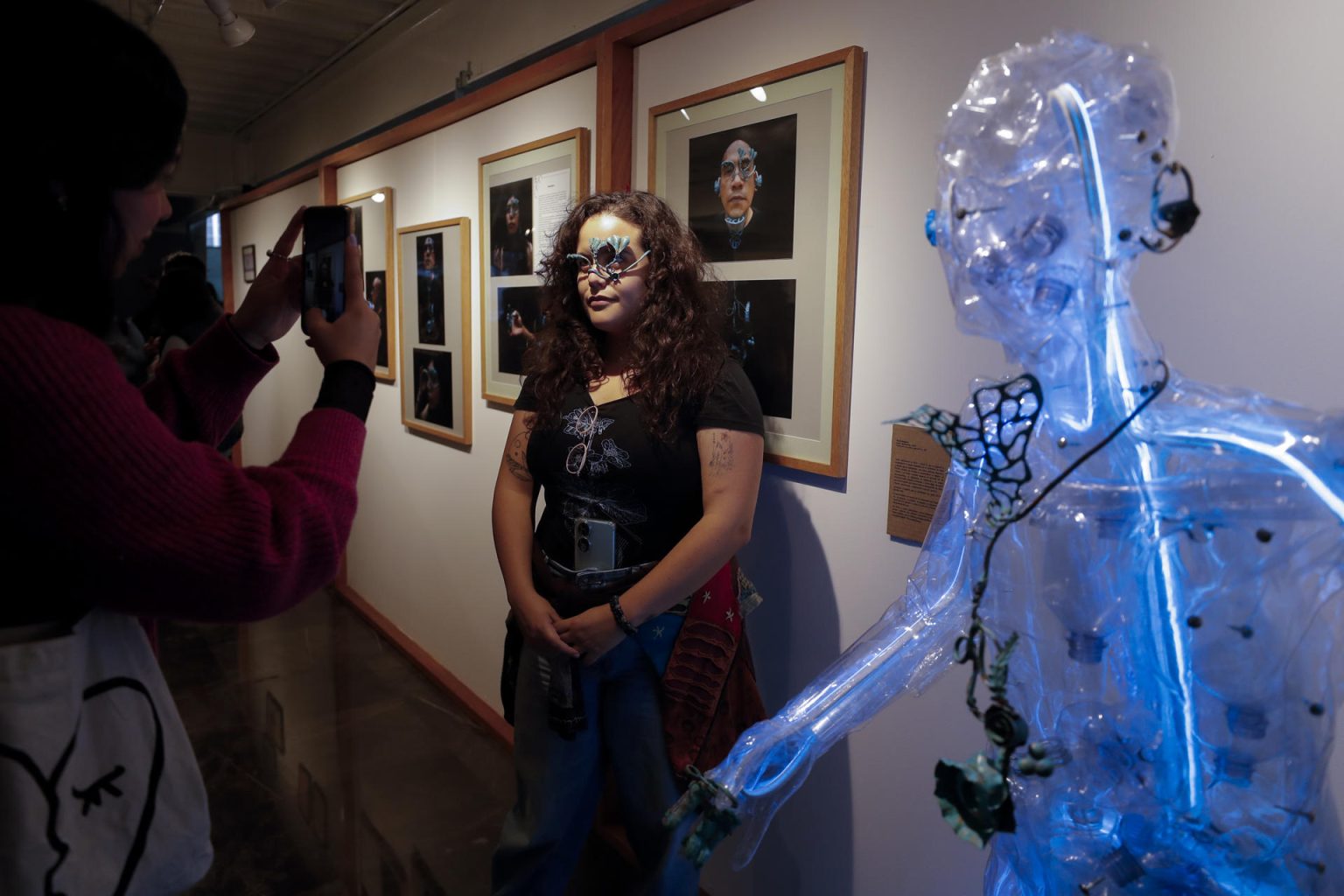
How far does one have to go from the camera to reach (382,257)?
390 centimetres

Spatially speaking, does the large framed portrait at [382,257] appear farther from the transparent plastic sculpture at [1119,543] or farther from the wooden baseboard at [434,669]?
the transparent plastic sculpture at [1119,543]

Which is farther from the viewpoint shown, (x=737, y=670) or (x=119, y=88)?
(x=737, y=670)

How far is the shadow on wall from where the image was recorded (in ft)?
6.14

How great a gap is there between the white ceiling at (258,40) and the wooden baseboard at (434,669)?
2.50m

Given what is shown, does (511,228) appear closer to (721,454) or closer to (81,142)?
(721,454)

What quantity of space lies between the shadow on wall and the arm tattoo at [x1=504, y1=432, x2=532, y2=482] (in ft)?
1.73

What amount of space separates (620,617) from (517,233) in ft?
5.29

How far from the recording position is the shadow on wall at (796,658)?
1.87 meters

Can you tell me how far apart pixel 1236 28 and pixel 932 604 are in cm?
89

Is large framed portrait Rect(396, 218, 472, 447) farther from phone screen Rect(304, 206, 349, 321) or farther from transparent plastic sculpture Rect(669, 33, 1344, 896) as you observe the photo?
transparent plastic sculpture Rect(669, 33, 1344, 896)

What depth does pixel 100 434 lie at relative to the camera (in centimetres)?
75

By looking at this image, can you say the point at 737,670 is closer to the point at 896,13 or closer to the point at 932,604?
the point at 932,604

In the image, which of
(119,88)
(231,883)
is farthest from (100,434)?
(231,883)

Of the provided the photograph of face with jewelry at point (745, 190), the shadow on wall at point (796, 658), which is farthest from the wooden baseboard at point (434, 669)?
the photograph of face with jewelry at point (745, 190)
